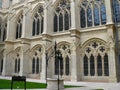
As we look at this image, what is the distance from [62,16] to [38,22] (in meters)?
4.81

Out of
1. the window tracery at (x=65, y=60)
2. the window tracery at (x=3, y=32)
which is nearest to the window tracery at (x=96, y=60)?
the window tracery at (x=65, y=60)

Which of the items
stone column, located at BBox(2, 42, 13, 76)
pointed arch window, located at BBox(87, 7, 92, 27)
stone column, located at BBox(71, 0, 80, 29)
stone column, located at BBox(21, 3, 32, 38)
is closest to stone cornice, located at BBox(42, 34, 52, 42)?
stone column, located at BBox(71, 0, 80, 29)

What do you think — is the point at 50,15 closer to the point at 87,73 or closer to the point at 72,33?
the point at 72,33

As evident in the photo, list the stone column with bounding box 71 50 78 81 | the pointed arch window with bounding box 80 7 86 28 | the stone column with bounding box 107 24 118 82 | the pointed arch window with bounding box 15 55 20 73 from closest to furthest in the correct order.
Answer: the stone column with bounding box 107 24 118 82, the stone column with bounding box 71 50 78 81, the pointed arch window with bounding box 80 7 86 28, the pointed arch window with bounding box 15 55 20 73

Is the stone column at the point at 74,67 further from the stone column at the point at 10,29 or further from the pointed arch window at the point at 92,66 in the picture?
the stone column at the point at 10,29

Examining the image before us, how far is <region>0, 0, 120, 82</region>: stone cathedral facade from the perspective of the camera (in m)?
18.9

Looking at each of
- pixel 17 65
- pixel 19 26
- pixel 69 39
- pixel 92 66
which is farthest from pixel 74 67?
pixel 19 26

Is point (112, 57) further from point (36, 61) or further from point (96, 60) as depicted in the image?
point (36, 61)

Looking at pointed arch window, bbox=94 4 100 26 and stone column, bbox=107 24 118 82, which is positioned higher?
pointed arch window, bbox=94 4 100 26

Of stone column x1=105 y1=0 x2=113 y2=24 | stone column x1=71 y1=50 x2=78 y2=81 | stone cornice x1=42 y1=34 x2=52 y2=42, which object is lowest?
stone column x1=71 y1=50 x2=78 y2=81

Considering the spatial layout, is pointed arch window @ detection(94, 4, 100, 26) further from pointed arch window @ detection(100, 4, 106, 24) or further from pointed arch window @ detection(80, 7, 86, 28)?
pointed arch window @ detection(80, 7, 86, 28)

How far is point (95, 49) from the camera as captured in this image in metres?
19.9

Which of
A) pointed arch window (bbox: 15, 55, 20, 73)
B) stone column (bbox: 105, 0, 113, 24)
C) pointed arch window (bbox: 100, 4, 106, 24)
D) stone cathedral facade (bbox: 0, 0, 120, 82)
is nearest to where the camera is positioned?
stone column (bbox: 105, 0, 113, 24)

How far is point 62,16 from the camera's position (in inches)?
944
